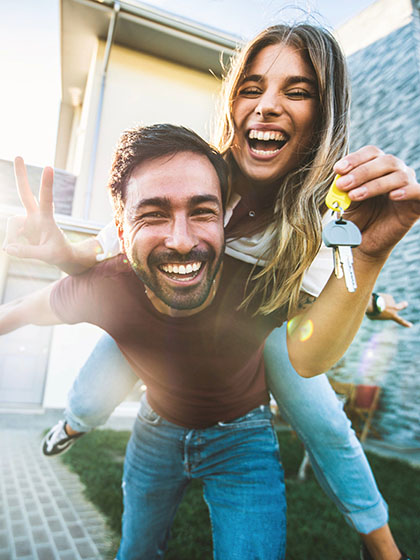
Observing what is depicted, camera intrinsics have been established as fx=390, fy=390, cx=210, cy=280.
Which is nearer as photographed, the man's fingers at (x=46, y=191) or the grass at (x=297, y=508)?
the man's fingers at (x=46, y=191)

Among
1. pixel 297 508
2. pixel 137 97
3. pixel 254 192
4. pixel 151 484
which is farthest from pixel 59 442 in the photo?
pixel 137 97

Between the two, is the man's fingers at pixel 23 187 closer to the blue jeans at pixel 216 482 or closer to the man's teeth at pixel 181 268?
the man's teeth at pixel 181 268

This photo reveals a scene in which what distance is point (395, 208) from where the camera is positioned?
0.66m

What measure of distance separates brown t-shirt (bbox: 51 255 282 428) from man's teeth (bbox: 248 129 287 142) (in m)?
0.30

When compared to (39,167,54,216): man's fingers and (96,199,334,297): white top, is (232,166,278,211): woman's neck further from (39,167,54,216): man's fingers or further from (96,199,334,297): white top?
(39,167,54,216): man's fingers

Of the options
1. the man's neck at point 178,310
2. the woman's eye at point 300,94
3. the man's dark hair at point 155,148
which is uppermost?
the woman's eye at point 300,94

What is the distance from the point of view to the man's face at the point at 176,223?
830 mm

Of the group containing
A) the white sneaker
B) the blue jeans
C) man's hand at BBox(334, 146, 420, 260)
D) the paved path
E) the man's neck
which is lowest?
the paved path

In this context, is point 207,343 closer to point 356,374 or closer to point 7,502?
point 7,502

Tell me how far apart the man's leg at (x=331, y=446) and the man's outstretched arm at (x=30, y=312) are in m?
0.70

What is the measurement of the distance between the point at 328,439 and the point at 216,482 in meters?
0.38

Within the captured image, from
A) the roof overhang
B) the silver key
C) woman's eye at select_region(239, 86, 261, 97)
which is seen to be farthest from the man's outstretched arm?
the roof overhang

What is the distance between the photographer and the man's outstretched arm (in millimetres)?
1140

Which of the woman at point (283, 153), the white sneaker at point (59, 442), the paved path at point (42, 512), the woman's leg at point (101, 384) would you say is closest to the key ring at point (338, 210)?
the woman at point (283, 153)
